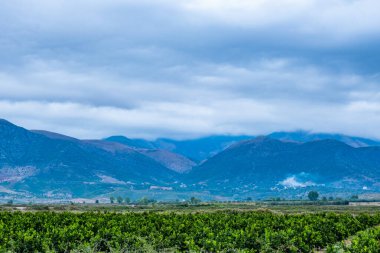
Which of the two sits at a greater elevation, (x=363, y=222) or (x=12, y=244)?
(x=12, y=244)

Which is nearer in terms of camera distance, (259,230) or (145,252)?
(145,252)

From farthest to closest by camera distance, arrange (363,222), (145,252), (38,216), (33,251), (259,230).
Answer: (363,222), (38,216), (259,230), (33,251), (145,252)

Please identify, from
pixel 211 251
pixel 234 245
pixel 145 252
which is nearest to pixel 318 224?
pixel 234 245

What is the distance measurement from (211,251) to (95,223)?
20546 mm

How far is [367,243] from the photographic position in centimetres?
3962

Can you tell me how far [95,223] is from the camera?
185 ft

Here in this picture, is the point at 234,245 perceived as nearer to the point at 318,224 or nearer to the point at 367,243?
the point at 367,243

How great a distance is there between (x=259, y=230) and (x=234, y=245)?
10431mm

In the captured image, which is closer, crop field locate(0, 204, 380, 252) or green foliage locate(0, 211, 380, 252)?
crop field locate(0, 204, 380, 252)

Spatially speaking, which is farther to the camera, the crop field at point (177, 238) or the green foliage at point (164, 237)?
the green foliage at point (164, 237)

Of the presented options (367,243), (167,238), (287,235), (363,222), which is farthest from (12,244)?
(363,222)

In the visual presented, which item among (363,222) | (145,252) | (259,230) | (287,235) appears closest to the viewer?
(145,252)

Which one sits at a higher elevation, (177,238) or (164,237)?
(177,238)

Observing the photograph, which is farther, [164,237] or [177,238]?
[164,237]
